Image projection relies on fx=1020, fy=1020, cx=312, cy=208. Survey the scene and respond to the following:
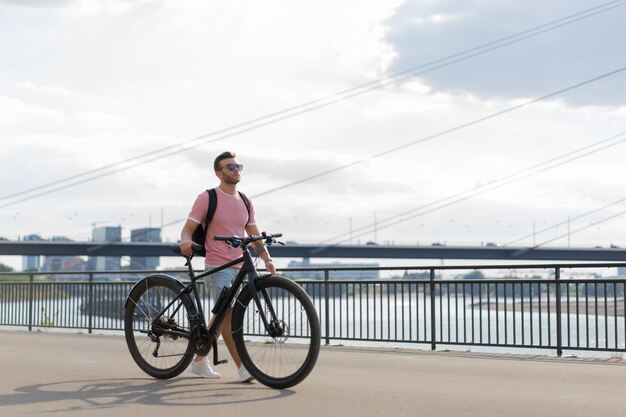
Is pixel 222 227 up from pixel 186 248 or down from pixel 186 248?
up

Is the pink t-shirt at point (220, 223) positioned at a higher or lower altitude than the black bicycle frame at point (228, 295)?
higher

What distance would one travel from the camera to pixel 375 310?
13352 millimetres

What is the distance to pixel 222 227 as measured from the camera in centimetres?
796

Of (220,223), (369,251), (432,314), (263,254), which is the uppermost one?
(369,251)

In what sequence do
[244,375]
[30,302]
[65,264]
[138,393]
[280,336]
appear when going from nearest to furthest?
[280,336] < [138,393] < [244,375] < [30,302] < [65,264]

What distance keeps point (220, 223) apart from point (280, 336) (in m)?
1.26

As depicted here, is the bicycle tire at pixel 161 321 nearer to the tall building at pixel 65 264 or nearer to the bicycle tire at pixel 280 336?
the bicycle tire at pixel 280 336

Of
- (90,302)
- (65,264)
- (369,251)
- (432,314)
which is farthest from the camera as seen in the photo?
(65,264)

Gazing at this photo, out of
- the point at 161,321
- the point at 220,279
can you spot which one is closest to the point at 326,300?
the point at 161,321

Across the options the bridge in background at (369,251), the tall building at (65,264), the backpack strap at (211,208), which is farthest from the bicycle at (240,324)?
the tall building at (65,264)

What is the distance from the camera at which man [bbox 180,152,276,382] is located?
777 centimetres

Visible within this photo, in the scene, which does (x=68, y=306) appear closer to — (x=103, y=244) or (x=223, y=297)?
(x=223, y=297)

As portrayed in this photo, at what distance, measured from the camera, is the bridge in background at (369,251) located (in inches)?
2849

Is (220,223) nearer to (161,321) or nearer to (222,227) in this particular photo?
(222,227)
